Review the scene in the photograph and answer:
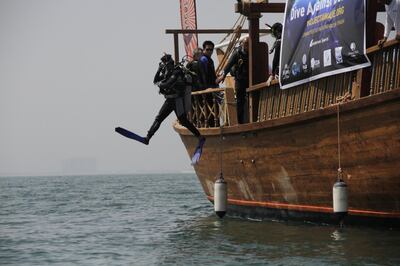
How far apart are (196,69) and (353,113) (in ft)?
18.6

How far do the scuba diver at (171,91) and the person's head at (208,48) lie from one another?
1.53 m

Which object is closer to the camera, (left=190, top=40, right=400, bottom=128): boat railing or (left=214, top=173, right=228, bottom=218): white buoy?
(left=190, top=40, right=400, bottom=128): boat railing

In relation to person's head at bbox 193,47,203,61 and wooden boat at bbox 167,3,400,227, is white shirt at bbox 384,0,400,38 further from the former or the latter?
person's head at bbox 193,47,203,61

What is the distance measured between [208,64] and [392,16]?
5897mm

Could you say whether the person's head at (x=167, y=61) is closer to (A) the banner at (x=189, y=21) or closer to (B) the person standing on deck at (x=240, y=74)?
(B) the person standing on deck at (x=240, y=74)

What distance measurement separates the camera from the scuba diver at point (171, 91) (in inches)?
549

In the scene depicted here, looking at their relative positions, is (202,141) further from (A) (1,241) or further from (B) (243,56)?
(A) (1,241)

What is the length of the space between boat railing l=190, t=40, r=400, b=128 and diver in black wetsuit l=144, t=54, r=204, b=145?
Answer: 112cm

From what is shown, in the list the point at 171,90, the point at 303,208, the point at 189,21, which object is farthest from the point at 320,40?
the point at 189,21

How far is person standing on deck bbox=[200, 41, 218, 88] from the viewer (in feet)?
52.4

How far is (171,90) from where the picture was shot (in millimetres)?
14211

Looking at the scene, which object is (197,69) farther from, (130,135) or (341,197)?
(341,197)

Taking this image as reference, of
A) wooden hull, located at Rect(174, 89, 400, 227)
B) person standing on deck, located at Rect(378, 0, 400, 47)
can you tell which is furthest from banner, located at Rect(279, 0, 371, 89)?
wooden hull, located at Rect(174, 89, 400, 227)

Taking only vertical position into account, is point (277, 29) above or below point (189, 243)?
above
